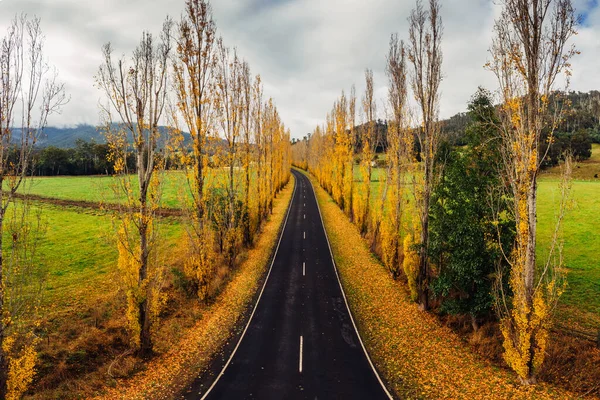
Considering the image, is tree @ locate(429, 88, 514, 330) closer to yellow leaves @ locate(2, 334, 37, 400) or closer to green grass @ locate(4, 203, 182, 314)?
green grass @ locate(4, 203, 182, 314)

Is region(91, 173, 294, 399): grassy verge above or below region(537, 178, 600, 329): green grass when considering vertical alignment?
below

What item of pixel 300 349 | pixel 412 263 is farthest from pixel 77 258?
pixel 412 263

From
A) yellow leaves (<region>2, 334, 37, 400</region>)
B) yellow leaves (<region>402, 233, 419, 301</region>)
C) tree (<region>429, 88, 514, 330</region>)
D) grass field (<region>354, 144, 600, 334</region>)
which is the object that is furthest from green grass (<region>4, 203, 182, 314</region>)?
grass field (<region>354, 144, 600, 334</region>)

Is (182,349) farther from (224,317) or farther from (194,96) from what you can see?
(194,96)

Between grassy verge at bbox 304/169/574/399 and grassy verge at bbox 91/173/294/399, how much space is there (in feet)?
24.6

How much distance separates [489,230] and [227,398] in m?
14.6

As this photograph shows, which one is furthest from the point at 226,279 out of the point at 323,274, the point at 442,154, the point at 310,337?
the point at 442,154

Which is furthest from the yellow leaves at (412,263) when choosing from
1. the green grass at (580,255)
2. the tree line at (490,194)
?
the green grass at (580,255)

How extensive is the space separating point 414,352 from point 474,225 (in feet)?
23.3

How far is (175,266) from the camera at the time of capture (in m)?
25.1

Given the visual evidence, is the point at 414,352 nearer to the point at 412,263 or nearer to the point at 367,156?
the point at 412,263

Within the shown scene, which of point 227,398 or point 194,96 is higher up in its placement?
point 194,96

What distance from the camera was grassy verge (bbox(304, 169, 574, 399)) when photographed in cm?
1264

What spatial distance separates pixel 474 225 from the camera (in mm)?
16125
